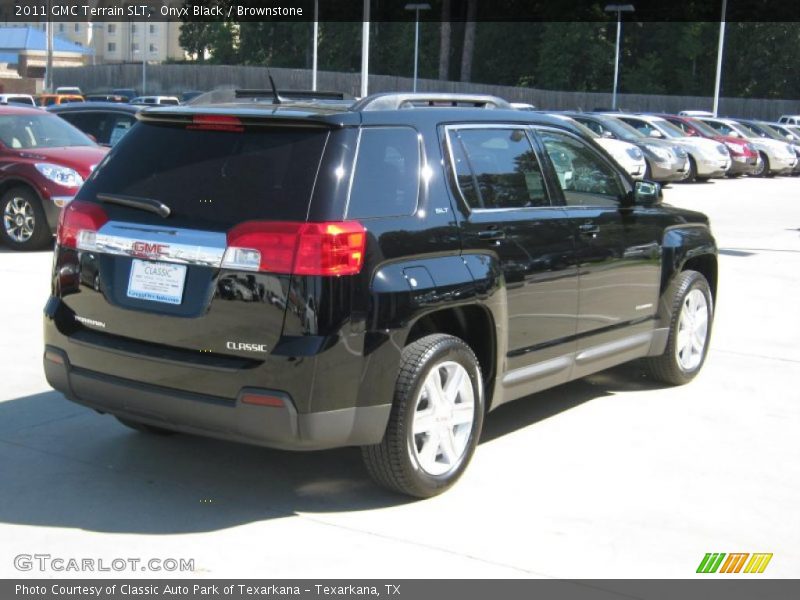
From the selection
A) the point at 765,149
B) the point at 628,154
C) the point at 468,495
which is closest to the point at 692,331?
the point at 468,495

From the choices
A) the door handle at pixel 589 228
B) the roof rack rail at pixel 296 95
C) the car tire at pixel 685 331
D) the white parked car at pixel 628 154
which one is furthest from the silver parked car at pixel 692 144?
the roof rack rail at pixel 296 95

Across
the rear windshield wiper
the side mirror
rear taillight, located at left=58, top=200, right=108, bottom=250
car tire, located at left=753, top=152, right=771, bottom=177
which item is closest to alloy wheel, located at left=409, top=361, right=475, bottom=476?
the rear windshield wiper

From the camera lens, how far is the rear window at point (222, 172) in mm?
4656

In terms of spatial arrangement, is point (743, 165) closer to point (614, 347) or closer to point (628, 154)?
point (628, 154)

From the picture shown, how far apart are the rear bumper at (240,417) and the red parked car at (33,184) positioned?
8.44 meters

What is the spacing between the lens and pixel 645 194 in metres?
6.86

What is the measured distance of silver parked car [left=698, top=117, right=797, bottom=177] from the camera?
32.1m

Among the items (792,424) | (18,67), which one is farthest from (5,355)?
(18,67)

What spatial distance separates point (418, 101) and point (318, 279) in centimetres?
144

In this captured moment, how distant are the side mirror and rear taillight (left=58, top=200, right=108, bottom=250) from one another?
10.5 ft

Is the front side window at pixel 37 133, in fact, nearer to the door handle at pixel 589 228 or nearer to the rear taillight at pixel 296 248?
the door handle at pixel 589 228

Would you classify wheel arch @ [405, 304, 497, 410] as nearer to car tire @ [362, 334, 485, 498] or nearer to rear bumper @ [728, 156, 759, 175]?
car tire @ [362, 334, 485, 498]

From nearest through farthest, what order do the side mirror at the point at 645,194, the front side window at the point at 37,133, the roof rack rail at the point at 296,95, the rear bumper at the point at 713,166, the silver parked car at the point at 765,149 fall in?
the roof rack rail at the point at 296,95, the side mirror at the point at 645,194, the front side window at the point at 37,133, the rear bumper at the point at 713,166, the silver parked car at the point at 765,149

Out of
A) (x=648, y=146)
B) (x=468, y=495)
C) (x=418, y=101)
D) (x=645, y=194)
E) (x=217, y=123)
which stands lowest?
(x=468, y=495)
